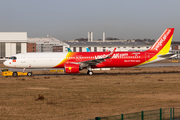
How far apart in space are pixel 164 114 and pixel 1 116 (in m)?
10.3

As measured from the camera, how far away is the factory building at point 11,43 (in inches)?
5689

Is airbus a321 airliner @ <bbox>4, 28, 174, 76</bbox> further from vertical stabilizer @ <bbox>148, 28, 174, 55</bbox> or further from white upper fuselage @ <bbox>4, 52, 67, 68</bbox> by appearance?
vertical stabilizer @ <bbox>148, 28, 174, 55</bbox>

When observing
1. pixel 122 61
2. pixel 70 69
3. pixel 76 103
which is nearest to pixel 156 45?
pixel 122 61

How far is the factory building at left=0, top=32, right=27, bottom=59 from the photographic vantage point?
144500 millimetres

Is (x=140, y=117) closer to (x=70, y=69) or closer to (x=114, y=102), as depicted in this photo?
(x=114, y=102)

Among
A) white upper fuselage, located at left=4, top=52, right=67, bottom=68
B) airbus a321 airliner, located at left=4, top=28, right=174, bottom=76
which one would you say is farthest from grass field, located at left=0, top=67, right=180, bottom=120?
white upper fuselage, located at left=4, top=52, right=67, bottom=68

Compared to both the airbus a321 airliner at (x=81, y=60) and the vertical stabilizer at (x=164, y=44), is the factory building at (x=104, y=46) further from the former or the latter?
the airbus a321 airliner at (x=81, y=60)

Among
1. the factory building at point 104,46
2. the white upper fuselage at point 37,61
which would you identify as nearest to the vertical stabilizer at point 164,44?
the white upper fuselage at point 37,61

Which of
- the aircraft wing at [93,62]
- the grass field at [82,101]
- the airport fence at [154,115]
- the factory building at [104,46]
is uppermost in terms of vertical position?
the factory building at [104,46]

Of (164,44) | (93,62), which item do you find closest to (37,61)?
(93,62)

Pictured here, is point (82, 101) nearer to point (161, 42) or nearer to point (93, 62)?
point (93, 62)

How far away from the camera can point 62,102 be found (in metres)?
22.0

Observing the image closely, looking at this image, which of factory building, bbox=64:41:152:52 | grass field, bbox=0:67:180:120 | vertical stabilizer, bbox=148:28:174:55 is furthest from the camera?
factory building, bbox=64:41:152:52

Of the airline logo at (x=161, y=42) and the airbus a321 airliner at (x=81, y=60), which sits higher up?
the airline logo at (x=161, y=42)
